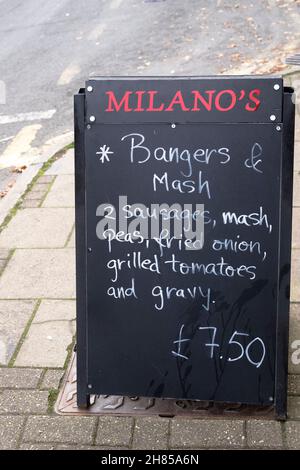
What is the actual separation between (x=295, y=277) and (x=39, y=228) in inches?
85.8

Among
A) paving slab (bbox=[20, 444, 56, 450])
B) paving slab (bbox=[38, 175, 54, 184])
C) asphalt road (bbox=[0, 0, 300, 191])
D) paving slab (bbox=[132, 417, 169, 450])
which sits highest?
asphalt road (bbox=[0, 0, 300, 191])

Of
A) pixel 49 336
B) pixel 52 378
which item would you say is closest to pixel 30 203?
pixel 49 336

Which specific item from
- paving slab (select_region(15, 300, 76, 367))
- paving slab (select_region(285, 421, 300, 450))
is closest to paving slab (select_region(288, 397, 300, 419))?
paving slab (select_region(285, 421, 300, 450))

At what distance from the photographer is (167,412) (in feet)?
13.6

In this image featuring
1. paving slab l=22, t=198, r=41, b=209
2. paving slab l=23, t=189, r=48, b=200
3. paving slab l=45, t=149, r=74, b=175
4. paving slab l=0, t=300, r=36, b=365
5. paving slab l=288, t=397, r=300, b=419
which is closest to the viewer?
paving slab l=288, t=397, r=300, b=419

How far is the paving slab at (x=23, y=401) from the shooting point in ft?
13.8

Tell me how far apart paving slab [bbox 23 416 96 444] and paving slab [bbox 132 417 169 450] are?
0.76 ft

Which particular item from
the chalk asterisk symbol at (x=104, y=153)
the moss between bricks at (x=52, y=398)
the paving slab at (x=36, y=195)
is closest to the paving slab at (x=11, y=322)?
the moss between bricks at (x=52, y=398)

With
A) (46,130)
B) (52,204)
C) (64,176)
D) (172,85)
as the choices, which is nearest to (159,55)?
(46,130)

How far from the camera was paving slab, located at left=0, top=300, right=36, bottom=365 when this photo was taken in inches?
187

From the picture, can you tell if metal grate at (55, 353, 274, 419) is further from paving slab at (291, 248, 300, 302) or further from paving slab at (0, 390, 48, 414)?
paving slab at (291, 248, 300, 302)

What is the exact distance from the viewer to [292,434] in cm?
391

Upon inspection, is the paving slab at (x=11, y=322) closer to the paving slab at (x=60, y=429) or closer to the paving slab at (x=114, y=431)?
the paving slab at (x=60, y=429)
